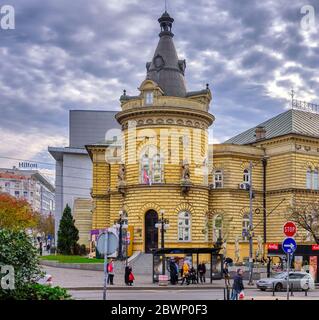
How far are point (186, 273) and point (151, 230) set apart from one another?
59.5 feet

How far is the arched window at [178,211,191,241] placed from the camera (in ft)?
202

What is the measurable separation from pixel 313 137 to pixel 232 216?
1175cm

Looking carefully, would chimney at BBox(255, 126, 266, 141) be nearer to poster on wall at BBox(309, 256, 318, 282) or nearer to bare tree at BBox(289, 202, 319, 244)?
bare tree at BBox(289, 202, 319, 244)

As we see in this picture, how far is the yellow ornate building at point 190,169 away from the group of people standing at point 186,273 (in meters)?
12.2

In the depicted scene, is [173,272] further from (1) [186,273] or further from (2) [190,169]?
(2) [190,169]

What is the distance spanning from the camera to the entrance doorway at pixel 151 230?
202ft

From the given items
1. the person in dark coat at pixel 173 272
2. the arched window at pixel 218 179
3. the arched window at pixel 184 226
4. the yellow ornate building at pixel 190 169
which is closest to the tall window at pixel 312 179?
the yellow ornate building at pixel 190 169

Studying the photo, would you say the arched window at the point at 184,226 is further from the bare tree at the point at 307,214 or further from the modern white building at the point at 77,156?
the modern white building at the point at 77,156

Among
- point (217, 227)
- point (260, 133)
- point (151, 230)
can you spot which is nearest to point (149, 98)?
point (151, 230)

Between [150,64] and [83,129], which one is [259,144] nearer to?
[150,64]

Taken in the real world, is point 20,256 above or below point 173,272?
above

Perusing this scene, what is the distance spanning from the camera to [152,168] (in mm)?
61625

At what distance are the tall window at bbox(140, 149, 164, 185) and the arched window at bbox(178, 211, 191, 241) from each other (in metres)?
3.97
